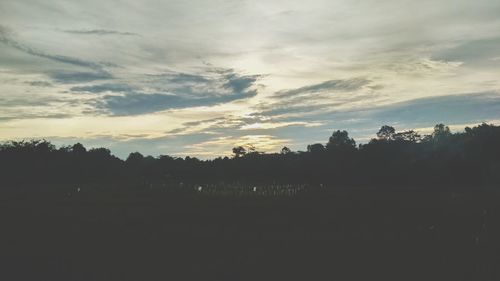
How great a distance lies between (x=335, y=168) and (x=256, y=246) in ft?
195

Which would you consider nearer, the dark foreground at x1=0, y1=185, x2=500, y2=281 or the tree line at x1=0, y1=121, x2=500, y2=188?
the dark foreground at x1=0, y1=185, x2=500, y2=281

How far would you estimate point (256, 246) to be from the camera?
18.3 m

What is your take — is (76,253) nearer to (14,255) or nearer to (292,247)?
(14,255)

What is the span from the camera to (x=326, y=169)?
3000 inches

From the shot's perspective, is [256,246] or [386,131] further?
[386,131]

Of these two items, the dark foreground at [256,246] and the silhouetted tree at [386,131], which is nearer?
the dark foreground at [256,246]

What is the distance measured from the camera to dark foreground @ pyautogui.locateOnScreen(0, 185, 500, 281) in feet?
46.4

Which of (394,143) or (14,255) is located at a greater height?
(394,143)

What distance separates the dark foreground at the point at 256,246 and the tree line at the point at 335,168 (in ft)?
124

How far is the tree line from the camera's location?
2625 inches

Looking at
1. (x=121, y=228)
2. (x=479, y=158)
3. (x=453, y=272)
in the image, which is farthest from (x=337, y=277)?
(x=479, y=158)

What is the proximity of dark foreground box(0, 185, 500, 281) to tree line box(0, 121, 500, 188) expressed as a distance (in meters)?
37.8

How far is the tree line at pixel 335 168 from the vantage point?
219 ft

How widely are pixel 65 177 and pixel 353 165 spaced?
2183 inches
